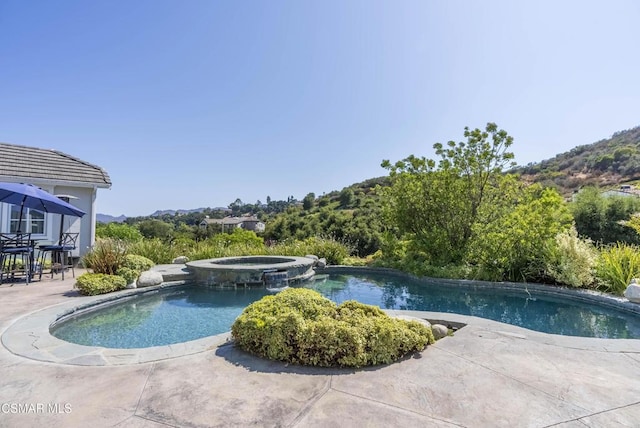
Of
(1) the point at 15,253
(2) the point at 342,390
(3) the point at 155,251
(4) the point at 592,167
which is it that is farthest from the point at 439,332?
(4) the point at 592,167

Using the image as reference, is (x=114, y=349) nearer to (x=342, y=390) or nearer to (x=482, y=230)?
(x=342, y=390)

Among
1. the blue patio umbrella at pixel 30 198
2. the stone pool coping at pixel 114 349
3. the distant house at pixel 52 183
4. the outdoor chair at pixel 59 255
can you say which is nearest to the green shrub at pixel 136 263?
the outdoor chair at pixel 59 255

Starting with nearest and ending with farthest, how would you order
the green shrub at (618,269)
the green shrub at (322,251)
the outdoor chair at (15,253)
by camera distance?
the green shrub at (618,269) → the outdoor chair at (15,253) → the green shrub at (322,251)

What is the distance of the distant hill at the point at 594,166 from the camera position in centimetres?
3497

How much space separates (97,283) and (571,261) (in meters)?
11.8

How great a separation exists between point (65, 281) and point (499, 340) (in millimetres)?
10354

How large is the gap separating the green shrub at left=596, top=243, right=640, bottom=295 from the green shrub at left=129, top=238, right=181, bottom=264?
13569 mm

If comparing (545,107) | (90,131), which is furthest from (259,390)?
(90,131)

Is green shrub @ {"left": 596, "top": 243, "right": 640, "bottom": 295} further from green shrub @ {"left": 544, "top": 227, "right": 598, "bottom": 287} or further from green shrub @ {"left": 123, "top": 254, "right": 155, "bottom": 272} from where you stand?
green shrub @ {"left": 123, "top": 254, "right": 155, "bottom": 272}

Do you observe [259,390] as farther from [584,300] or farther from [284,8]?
[284,8]

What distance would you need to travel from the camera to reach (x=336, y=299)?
29.0 ft

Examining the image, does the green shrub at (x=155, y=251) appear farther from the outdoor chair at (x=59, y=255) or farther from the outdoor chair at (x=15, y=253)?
the outdoor chair at (x=15, y=253)

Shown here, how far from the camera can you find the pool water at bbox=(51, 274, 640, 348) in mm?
5816

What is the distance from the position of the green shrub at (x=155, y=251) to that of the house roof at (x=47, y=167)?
2719 millimetres
